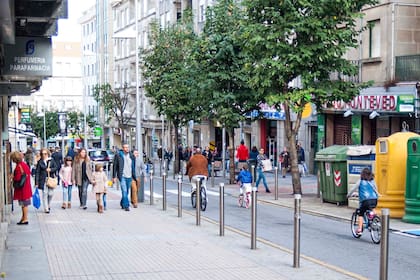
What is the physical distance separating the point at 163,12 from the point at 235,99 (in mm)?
34303

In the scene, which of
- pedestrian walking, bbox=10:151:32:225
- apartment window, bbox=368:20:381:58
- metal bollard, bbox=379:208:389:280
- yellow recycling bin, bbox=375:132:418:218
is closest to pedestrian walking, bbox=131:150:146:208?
pedestrian walking, bbox=10:151:32:225

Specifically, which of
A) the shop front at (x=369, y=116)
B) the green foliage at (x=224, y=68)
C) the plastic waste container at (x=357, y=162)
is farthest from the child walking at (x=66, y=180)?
the shop front at (x=369, y=116)

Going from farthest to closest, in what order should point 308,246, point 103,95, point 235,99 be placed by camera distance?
1. point 103,95
2. point 235,99
3. point 308,246

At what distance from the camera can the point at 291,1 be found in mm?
21562

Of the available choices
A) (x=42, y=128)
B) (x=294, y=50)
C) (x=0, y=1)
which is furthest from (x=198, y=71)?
(x=42, y=128)

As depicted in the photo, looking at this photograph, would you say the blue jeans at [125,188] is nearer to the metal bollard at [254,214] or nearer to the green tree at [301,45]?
the green tree at [301,45]

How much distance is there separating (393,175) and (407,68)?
12213 millimetres

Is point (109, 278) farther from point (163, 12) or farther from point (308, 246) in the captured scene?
point (163, 12)

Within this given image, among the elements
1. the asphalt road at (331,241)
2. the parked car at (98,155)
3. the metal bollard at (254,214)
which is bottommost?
the parked car at (98,155)

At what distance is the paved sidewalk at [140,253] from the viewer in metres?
10.2

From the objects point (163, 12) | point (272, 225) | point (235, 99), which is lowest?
point (272, 225)

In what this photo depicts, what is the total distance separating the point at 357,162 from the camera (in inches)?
766

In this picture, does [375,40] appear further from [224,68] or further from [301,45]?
[301,45]

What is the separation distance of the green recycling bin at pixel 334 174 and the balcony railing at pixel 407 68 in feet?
27.8
